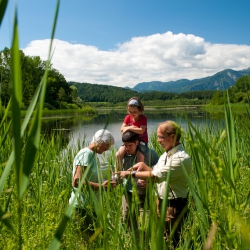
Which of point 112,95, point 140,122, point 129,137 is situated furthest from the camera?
point 140,122

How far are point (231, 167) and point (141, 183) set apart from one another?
1.76 m

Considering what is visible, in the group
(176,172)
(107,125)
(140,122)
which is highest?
(107,125)

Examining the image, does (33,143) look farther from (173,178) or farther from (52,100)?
(52,100)

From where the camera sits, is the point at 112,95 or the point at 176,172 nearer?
the point at 112,95

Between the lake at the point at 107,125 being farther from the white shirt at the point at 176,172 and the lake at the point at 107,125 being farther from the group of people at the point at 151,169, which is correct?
the white shirt at the point at 176,172

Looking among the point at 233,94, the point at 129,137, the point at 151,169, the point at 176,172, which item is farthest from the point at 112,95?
the point at 233,94

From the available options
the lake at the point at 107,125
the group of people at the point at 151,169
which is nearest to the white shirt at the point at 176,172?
the group of people at the point at 151,169

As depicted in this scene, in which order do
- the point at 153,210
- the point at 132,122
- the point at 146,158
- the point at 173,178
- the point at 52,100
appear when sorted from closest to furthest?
the point at 153,210 < the point at 173,178 < the point at 146,158 < the point at 132,122 < the point at 52,100

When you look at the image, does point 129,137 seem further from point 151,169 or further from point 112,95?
point 112,95

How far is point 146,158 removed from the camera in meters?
3.26

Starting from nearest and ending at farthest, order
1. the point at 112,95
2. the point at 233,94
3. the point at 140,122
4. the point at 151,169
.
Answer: the point at 112,95 → the point at 151,169 → the point at 233,94 → the point at 140,122

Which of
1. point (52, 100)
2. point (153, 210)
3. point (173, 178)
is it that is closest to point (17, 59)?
point (153, 210)

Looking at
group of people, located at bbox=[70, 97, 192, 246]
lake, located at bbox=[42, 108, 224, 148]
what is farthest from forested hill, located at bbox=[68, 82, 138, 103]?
group of people, located at bbox=[70, 97, 192, 246]

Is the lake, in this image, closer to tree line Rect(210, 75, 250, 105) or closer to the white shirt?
tree line Rect(210, 75, 250, 105)
